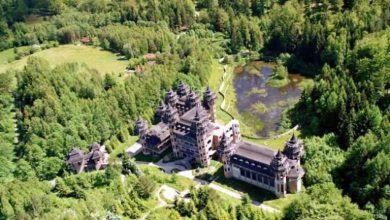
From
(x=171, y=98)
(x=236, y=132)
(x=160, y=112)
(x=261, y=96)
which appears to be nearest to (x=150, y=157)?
(x=160, y=112)

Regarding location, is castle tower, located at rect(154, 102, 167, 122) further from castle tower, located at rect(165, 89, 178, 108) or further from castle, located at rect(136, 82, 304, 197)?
castle tower, located at rect(165, 89, 178, 108)

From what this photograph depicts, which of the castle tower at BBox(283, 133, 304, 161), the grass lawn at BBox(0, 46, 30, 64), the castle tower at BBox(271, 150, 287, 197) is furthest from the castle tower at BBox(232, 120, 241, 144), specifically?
the grass lawn at BBox(0, 46, 30, 64)

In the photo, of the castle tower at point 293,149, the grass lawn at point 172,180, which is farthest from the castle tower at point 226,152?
the castle tower at point 293,149

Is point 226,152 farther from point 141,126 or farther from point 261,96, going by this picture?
point 261,96

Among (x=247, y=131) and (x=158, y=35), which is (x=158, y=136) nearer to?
(x=247, y=131)

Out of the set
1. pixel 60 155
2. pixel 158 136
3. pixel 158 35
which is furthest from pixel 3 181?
pixel 158 35

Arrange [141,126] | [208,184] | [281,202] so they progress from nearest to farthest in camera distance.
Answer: [281,202] < [208,184] < [141,126]

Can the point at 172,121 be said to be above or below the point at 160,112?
above
